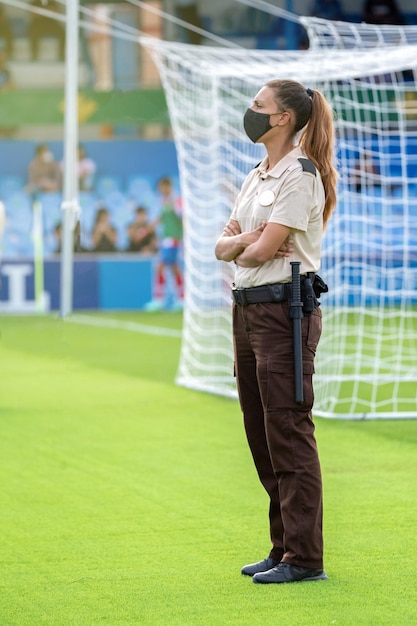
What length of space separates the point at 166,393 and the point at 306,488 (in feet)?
20.0

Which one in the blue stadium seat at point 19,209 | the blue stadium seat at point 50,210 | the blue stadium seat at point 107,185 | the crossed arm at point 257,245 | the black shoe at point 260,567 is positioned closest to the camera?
the crossed arm at point 257,245

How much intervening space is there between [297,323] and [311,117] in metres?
0.79

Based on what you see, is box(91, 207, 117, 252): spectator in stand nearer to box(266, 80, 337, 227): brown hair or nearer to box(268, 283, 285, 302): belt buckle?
box(266, 80, 337, 227): brown hair

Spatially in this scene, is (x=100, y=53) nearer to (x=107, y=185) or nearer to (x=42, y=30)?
(x=42, y=30)

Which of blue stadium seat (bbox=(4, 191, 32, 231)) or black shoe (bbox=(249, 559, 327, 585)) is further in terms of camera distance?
blue stadium seat (bbox=(4, 191, 32, 231))

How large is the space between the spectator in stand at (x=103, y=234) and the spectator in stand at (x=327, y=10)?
616 centimetres

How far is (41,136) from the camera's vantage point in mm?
24562

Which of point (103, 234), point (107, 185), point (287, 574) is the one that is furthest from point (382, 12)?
point (287, 574)

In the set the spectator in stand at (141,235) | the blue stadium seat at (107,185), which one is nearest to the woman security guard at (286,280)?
the spectator in stand at (141,235)

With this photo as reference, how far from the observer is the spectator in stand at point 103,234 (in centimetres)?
2306

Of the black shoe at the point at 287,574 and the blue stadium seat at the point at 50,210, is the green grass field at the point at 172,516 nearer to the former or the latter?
the black shoe at the point at 287,574

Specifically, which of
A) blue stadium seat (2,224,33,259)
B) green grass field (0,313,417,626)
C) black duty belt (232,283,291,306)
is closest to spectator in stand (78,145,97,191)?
blue stadium seat (2,224,33,259)

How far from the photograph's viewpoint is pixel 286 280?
15.4ft

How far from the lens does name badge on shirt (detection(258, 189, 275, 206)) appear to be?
4.67m
